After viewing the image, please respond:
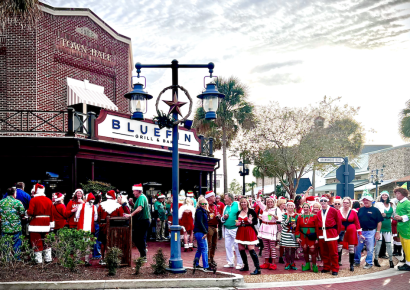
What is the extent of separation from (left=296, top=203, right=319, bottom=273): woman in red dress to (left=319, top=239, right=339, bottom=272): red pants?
22 cm

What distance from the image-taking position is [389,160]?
1869 inches

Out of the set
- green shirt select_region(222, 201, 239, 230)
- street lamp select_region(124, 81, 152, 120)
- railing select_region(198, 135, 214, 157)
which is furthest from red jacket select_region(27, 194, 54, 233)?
railing select_region(198, 135, 214, 157)

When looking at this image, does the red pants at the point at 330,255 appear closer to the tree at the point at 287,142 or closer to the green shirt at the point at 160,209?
the green shirt at the point at 160,209

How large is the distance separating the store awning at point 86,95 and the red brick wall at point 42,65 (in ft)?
0.91

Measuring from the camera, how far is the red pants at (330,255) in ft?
31.4

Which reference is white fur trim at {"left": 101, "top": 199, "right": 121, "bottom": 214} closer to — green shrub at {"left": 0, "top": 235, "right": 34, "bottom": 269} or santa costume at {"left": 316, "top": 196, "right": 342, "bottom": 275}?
green shrub at {"left": 0, "top": 235, "right": 34, "bottom": 269}

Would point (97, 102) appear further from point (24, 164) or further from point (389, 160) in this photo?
point (389, 160)

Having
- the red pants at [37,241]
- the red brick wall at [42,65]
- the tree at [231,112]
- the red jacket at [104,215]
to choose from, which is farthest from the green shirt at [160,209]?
the tree at [231,112]

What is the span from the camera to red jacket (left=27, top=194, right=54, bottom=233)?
9.83m

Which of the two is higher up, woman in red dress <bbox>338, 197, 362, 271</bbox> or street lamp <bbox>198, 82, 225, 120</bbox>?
street lamp <bbox>198, 82, 225, 120</bbox>

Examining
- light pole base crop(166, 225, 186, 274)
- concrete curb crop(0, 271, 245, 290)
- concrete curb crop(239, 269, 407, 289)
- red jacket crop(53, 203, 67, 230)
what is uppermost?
red jacket crop(53, 203, 67, 230)

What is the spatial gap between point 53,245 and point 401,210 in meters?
8.61

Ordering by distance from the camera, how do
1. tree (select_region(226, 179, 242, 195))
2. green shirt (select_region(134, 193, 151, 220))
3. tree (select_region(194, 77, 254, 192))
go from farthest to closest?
tree (select_region(226, 179, 242, 195)) < tree (select_region(194, 77, 254, 192)) < green shirt (select_region(134, 193, 151, 220))

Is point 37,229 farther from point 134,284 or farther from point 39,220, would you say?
point 134,284
